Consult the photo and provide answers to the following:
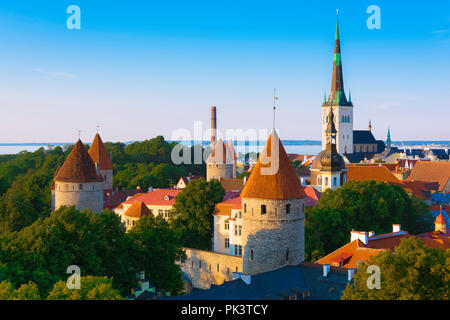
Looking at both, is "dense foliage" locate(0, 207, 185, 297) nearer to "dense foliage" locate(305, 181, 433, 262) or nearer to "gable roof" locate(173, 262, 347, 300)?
"gable roof" locate(173, 262, 347, 300)

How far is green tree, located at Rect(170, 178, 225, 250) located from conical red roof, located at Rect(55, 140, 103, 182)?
6509 millimetres

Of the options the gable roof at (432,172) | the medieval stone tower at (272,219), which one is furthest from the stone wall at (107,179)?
the gable roof at (432,172)

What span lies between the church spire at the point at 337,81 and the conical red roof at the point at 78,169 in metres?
77.3

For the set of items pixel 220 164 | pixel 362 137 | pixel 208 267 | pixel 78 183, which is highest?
pixel 362 137

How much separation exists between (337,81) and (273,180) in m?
87.5

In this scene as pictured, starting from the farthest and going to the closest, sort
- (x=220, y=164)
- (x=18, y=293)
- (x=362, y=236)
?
1. (x=220, y=164)
2. (x=362, y=236)
3. (x=18, y=293)

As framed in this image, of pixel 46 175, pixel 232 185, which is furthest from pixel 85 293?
pixel 46 175

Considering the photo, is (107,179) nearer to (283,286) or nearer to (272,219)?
(272,219)

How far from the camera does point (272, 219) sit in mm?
25656

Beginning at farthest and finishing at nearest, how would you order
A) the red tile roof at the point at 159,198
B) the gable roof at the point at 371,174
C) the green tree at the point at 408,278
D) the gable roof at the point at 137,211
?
the gable roof at the point at 371,174
the red tile roof at the point at 159,198
the gable roof at the point at 137,211
the green tree at the point at 408,278

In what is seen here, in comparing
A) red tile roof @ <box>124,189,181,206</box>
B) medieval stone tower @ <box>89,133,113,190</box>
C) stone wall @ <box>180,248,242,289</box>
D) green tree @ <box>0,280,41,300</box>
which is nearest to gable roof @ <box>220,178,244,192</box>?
red tile roof @ <box>124,189,181,206</box>

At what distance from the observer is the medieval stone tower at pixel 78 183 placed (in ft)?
126

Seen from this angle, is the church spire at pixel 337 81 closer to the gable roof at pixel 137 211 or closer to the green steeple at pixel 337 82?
the green steeple at pixel 337 82
